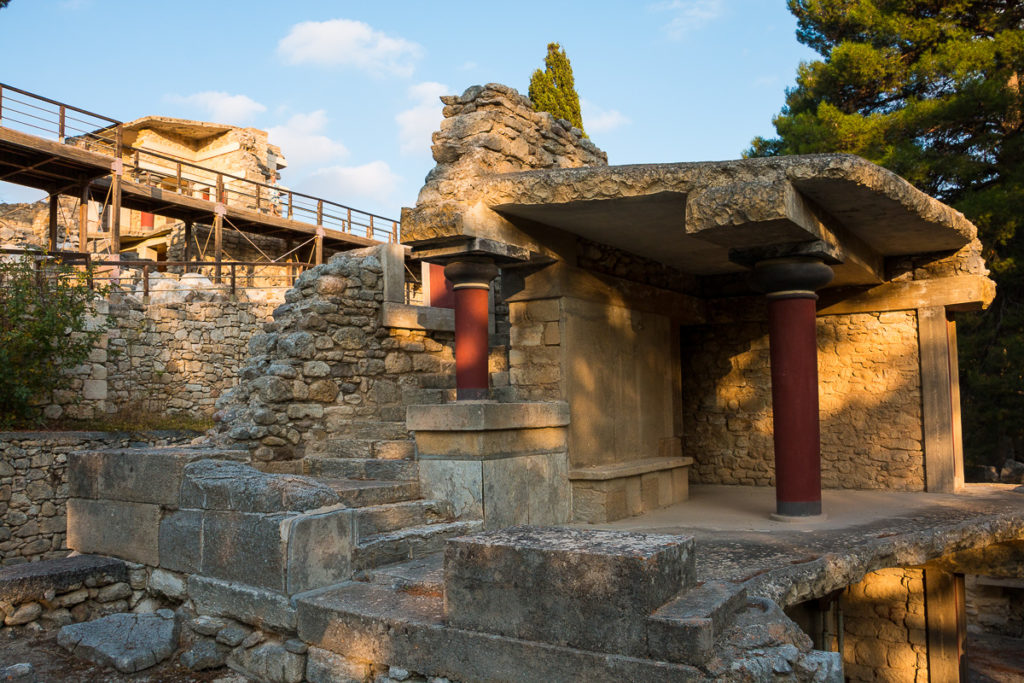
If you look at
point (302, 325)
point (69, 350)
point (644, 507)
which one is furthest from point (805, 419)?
point (69, 350)

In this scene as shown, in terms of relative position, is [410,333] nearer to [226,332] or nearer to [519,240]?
[519,240]

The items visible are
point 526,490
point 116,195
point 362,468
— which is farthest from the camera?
point 116,195

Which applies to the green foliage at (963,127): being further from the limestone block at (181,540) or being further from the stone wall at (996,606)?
the limestone block at (181,540)

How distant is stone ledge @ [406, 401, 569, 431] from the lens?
18.2 ft

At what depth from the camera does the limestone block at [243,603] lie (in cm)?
412

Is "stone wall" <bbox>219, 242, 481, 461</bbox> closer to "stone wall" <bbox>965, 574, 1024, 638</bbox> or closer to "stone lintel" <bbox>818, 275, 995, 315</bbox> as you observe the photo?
"stone lintel" <bbox>818, 275, 995, 315</bbox>

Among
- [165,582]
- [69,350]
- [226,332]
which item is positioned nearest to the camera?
[165,582]

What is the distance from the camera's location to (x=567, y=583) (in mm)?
3123

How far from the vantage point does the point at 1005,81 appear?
12945 mm

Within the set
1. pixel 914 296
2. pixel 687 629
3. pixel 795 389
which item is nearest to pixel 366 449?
pixel 795 389

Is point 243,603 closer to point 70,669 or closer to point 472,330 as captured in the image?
point 70,669

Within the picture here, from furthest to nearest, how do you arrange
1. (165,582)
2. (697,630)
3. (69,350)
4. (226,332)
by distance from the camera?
(226,332) < (69,350) < (165,582) < (697,630)

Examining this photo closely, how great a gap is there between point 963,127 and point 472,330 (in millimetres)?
11751

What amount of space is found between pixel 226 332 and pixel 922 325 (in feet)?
38.8
